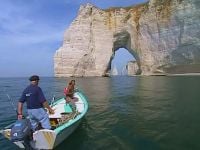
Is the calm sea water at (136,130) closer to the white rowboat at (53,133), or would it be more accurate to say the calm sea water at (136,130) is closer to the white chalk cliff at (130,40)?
the white rowboat at (53,133)

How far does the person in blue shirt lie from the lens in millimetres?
8453

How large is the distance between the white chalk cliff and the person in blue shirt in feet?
166

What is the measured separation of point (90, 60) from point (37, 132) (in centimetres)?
5901

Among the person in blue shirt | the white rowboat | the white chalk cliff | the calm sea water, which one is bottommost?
the calm sea water

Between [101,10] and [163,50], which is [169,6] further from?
[101,10]

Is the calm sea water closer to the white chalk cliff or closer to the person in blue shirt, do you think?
the person in blue shirt

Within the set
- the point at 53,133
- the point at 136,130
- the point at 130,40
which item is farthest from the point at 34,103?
the point at 130,40

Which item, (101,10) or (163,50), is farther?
(101,10)

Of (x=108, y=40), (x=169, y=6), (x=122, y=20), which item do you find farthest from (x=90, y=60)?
(x=169, y=6)

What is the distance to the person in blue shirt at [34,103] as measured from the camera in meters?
8.45

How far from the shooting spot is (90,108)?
16.6 metres

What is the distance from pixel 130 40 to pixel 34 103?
61963 millimetres

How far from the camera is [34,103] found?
28.0 ft

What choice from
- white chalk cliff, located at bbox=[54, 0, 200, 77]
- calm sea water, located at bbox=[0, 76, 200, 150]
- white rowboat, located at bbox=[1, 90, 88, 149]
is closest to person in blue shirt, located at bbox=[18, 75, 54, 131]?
white rowboat, located at bbox=[1, 90, 88, 149]
